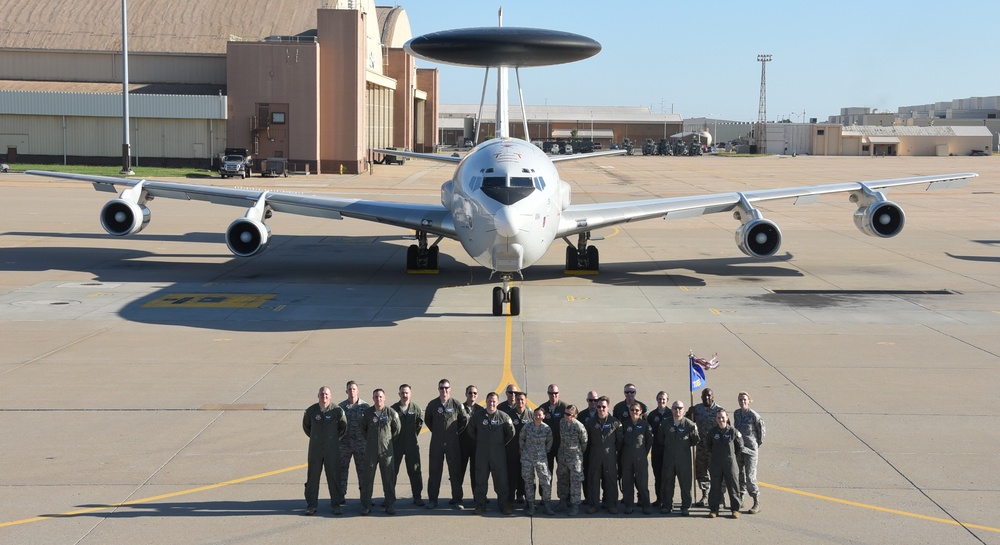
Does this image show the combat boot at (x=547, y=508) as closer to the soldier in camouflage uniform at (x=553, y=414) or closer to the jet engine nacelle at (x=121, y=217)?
the soldier in camouflage uniform at (x=553, y=414)

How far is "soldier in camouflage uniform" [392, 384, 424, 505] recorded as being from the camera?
1189 centimetres

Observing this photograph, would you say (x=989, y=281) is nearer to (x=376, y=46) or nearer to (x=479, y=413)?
(x=479, y=413)

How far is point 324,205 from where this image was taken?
99.8 feet

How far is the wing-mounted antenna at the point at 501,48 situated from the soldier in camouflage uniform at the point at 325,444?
70.6 ft

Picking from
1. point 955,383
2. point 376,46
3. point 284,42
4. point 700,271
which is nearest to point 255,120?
point 284,42

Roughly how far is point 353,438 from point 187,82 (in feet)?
274

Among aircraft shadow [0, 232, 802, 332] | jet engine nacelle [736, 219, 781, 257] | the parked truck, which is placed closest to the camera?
aircraft shadow [0, 232, 802, 332]

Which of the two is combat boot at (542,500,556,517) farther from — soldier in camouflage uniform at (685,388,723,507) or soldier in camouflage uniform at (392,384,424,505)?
soldier in camouflage uniform at (685,388,723,507)

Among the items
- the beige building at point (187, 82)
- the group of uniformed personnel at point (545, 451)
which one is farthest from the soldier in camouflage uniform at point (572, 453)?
the beige building at point (187, 82)

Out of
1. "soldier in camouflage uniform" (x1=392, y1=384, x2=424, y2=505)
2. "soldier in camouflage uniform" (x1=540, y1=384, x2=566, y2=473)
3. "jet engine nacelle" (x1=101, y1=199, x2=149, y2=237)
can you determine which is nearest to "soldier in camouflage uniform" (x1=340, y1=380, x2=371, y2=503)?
"soldier in camouflage uniform" (x1=392, y1=384, x2=424, y2=505)

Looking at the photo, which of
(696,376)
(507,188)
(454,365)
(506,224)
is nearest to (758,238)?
(507,188)

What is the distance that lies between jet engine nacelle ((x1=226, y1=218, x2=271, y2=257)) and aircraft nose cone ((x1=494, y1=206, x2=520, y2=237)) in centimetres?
900

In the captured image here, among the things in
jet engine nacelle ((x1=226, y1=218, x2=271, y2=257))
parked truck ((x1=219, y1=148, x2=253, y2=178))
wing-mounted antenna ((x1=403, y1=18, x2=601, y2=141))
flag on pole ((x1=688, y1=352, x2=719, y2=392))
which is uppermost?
wing-mounted antenna ((x1=403, y1=18, x2=601, y2=141))

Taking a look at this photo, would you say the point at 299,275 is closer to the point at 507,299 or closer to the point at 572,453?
the point at 507,299
